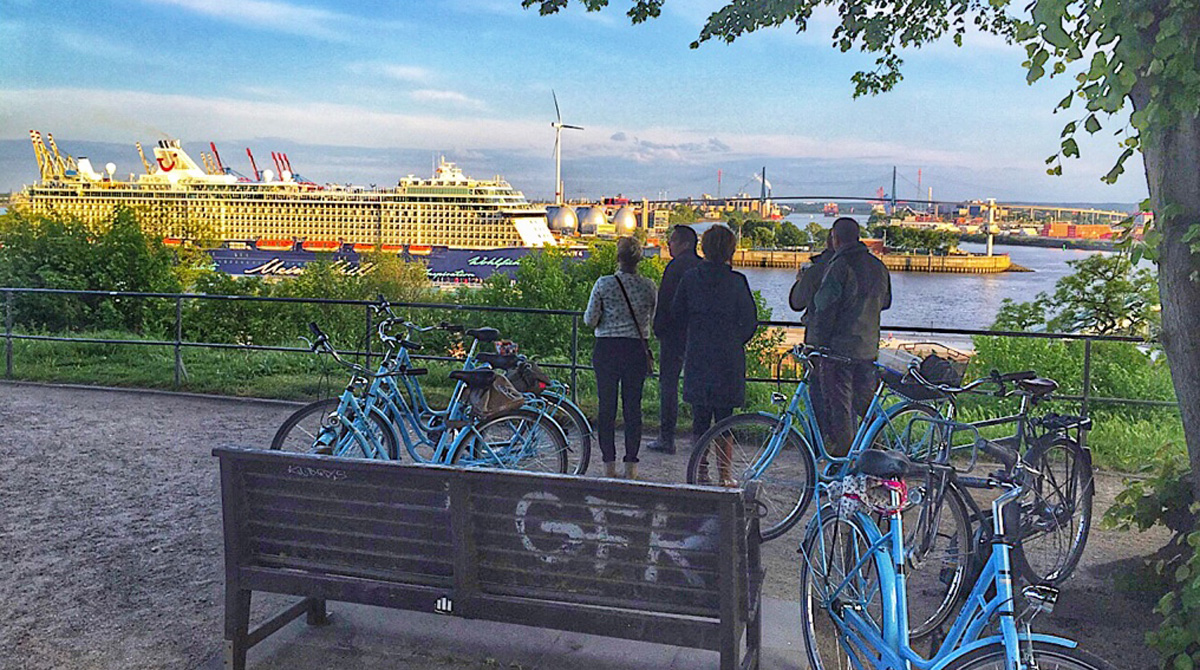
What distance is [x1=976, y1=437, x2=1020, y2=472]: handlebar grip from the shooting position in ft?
13.5

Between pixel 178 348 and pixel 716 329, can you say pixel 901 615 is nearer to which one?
pixel 716 329

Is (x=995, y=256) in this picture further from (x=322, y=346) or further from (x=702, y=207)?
(x=322, y=346)

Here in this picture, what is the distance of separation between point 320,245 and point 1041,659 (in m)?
75.7

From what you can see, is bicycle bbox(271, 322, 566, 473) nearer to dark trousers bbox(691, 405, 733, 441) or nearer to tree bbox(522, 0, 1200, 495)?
dark trousers bbox(691, 405, 733, 441)

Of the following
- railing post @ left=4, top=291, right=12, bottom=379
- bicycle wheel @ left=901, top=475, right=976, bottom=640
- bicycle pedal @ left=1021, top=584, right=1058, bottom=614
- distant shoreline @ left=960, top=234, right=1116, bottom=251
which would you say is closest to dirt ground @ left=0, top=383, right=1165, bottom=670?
bicycle wheel @ left=901, top=475, right=976, bottom=640

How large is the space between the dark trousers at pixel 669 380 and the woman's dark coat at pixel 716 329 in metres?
0.18

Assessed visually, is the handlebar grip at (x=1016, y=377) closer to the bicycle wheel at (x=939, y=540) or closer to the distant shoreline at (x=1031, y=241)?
the bicycle wheel at (x=939, y=540)

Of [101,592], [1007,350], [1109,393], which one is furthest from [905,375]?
[1007,350]

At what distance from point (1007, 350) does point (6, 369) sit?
10678 mm

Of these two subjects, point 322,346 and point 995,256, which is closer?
point 322,346

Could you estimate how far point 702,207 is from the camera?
40.9 m

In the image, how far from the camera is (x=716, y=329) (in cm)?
573

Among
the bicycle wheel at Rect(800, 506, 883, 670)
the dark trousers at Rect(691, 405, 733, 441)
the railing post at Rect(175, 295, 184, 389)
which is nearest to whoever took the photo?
the bicycle wheel at Rect(800, 506, 883, 670)

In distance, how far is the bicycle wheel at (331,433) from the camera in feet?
17.9
